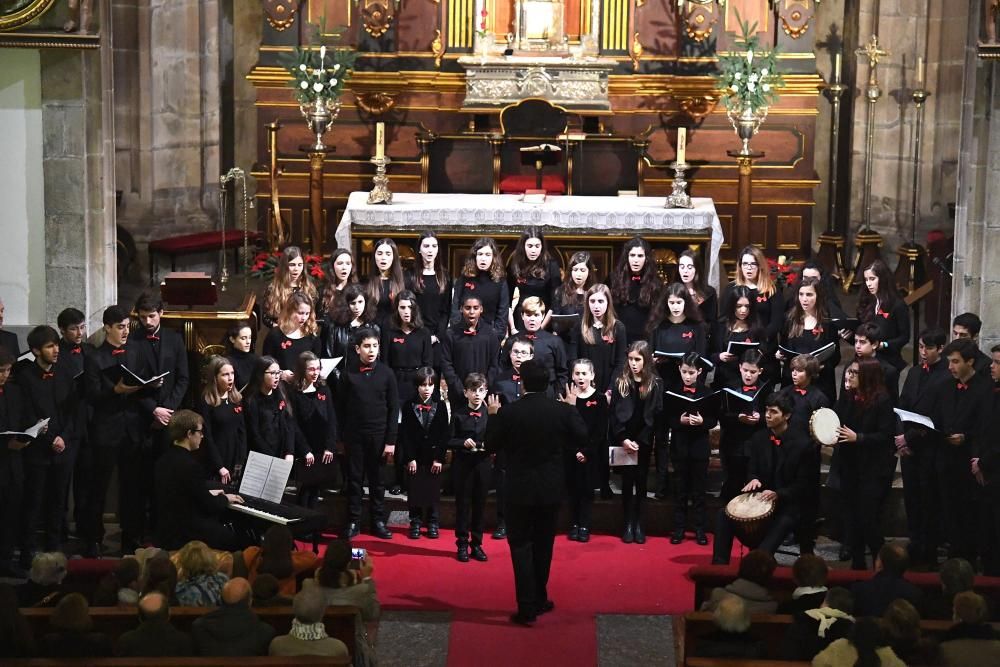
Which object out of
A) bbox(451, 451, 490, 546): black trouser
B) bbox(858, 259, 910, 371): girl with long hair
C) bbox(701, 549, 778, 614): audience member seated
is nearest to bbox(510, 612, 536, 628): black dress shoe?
bbox(451, 451, 490, 546): black trouser

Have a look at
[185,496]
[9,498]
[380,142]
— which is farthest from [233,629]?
[380,142]

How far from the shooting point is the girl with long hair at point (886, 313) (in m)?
11.8

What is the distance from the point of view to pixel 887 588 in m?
8.02

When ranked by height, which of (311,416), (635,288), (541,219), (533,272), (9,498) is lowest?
(9,498)

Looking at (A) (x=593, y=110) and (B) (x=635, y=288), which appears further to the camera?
(A) (x=593, y=110)

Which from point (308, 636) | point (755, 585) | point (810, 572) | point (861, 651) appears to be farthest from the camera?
point (755, 585)

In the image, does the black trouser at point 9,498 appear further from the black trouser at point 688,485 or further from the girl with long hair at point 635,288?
the girl with long hair at point 635,288

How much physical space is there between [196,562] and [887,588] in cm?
327

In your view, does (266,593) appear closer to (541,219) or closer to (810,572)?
(810,572)

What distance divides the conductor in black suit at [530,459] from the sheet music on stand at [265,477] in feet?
4.23

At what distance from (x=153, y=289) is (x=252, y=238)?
141 cm

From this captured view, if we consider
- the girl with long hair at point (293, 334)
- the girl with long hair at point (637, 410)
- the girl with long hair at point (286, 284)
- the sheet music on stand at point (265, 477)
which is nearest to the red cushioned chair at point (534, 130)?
the girl with long hair at point (286, 284)

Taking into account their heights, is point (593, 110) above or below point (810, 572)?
above

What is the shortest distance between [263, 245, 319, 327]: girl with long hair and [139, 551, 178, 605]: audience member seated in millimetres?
4185
